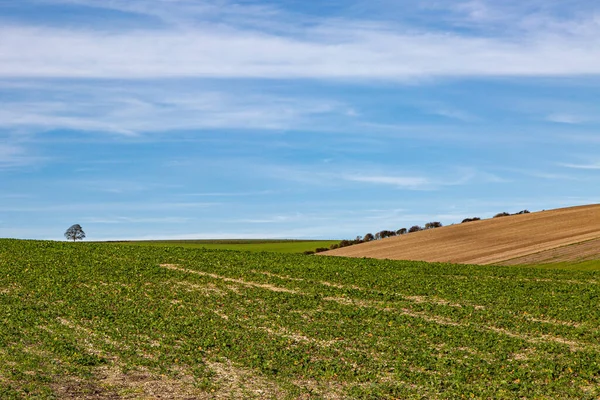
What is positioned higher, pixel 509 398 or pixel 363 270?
pixel 363 270

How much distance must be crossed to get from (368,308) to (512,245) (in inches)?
1678

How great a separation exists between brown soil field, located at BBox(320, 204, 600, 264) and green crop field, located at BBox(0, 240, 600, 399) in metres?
16.0

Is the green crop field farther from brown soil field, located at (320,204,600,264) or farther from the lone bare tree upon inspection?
the lone bare tree

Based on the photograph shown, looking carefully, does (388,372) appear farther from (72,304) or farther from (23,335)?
(72,304)

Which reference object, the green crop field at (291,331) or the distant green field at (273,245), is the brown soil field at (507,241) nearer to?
the distant green field at (273,245)

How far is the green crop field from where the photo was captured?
20.2 metres

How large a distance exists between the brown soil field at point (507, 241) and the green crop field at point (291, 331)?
1604 centimetres

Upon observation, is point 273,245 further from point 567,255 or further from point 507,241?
point 567,255

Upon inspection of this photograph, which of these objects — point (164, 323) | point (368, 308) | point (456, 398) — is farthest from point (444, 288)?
point (456, 398)

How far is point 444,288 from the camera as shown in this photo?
1481 inches

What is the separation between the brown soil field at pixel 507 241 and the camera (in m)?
62.0

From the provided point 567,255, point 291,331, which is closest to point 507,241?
point 567,255

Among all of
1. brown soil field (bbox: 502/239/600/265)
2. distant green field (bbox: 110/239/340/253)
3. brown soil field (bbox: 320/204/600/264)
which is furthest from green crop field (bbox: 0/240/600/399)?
distant green field (bbox: 110/239/340/253)

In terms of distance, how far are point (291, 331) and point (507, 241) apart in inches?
2003
